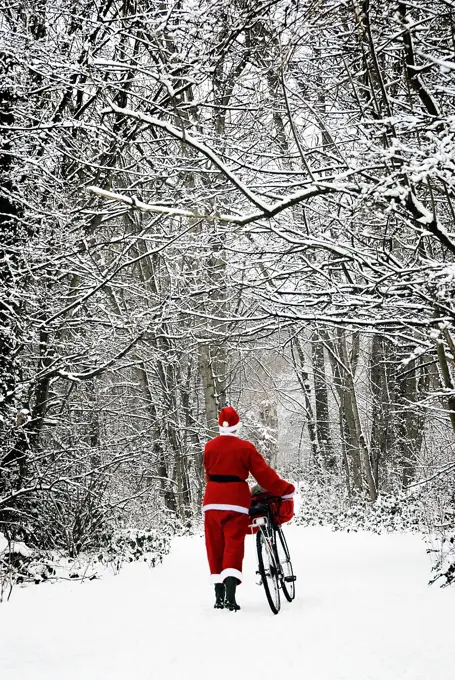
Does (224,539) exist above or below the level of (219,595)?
above

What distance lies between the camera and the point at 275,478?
636 centimetres

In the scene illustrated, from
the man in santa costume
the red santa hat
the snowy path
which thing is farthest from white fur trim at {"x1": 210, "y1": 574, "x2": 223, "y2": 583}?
the red santa hat

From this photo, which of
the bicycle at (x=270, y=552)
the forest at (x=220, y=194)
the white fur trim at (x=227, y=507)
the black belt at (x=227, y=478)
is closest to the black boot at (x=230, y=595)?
the bicycle at (x=270, y=552)

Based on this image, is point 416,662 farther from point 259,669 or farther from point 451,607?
point 451,607

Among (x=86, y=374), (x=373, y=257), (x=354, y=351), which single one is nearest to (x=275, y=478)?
(x=373, y=257)

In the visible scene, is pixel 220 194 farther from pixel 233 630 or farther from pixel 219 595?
pixel 233 630

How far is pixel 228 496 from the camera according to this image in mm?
6223

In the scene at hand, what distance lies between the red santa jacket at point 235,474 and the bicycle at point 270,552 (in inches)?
5.2

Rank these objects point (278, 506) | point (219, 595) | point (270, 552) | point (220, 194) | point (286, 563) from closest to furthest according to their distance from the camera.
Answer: point (219, 595) < point (270, 552) < point (278, 506) < point (286, 563) < point (220, 194)

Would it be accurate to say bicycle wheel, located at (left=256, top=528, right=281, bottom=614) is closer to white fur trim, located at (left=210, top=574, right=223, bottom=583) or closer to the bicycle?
the bicycle

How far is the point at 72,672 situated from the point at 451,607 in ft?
9.69

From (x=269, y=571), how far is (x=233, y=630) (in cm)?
107

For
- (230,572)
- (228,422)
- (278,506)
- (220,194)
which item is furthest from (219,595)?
(220,194)

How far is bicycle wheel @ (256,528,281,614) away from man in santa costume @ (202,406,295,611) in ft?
0.63
